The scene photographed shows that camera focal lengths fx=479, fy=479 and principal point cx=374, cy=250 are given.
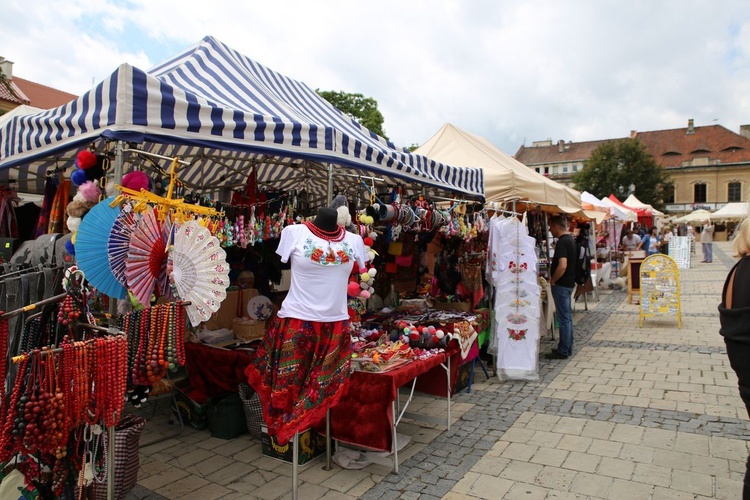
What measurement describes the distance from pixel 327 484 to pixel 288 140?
242 centimetres

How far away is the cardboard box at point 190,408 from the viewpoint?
4254 millimetres

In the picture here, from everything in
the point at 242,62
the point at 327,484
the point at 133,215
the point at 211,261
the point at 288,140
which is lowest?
the point at 327,484

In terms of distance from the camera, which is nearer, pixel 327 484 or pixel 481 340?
pixel 327 484

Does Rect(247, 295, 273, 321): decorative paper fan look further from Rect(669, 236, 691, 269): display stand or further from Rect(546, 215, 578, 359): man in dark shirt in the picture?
Rect(669, 236, 691, 269): display stand

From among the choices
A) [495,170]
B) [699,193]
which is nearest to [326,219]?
[495,170]

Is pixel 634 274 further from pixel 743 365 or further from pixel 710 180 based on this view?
pixel 710 180

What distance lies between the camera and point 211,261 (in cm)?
261

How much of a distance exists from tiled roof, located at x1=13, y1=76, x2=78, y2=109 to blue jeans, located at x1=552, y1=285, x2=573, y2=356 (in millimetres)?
29311

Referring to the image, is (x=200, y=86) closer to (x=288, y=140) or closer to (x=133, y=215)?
(x=288, y=140)

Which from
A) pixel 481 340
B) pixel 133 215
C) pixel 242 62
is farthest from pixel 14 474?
pixel 481 340

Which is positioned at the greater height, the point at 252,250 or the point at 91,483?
the point at 252,250

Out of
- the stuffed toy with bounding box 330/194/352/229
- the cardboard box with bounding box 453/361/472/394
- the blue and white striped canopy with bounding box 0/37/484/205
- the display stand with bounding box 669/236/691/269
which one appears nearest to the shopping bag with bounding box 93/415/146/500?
the blue and white striped canopy with bounding box 0/37/484/205

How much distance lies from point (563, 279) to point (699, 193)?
2230 inches

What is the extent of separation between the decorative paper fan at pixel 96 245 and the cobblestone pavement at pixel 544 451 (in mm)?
1640
